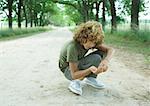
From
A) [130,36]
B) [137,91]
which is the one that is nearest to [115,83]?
[137,91]

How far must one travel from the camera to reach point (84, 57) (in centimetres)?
611

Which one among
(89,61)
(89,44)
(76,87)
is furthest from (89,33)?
(76,87)

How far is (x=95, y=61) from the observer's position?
6.02 m

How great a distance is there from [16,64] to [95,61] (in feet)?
14.8

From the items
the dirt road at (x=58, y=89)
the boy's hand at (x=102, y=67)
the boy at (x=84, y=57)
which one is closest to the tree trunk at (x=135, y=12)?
the dirt road at (x=58, y=89)

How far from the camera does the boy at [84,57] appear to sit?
575cm

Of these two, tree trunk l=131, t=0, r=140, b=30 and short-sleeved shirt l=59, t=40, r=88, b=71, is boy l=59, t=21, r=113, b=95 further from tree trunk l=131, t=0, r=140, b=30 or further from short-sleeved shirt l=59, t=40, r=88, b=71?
tree trunk l=131, t=0, r=140, b=30

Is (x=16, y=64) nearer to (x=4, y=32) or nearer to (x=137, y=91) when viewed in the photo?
(x=137, y=91)

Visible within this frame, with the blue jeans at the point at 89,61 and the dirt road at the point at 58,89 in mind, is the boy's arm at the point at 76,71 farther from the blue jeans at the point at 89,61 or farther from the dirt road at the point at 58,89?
the dirt road at the point at 58,89

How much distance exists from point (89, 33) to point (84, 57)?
52 centimetres

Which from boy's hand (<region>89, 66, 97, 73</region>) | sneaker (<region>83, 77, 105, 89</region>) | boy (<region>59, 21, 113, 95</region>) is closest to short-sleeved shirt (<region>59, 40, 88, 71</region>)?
boy (<region>59, 21, 113, 95</region>)

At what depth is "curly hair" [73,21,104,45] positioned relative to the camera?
570cm

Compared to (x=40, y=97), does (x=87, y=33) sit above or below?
above

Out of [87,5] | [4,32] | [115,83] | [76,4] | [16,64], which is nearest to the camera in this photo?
[115,83]
